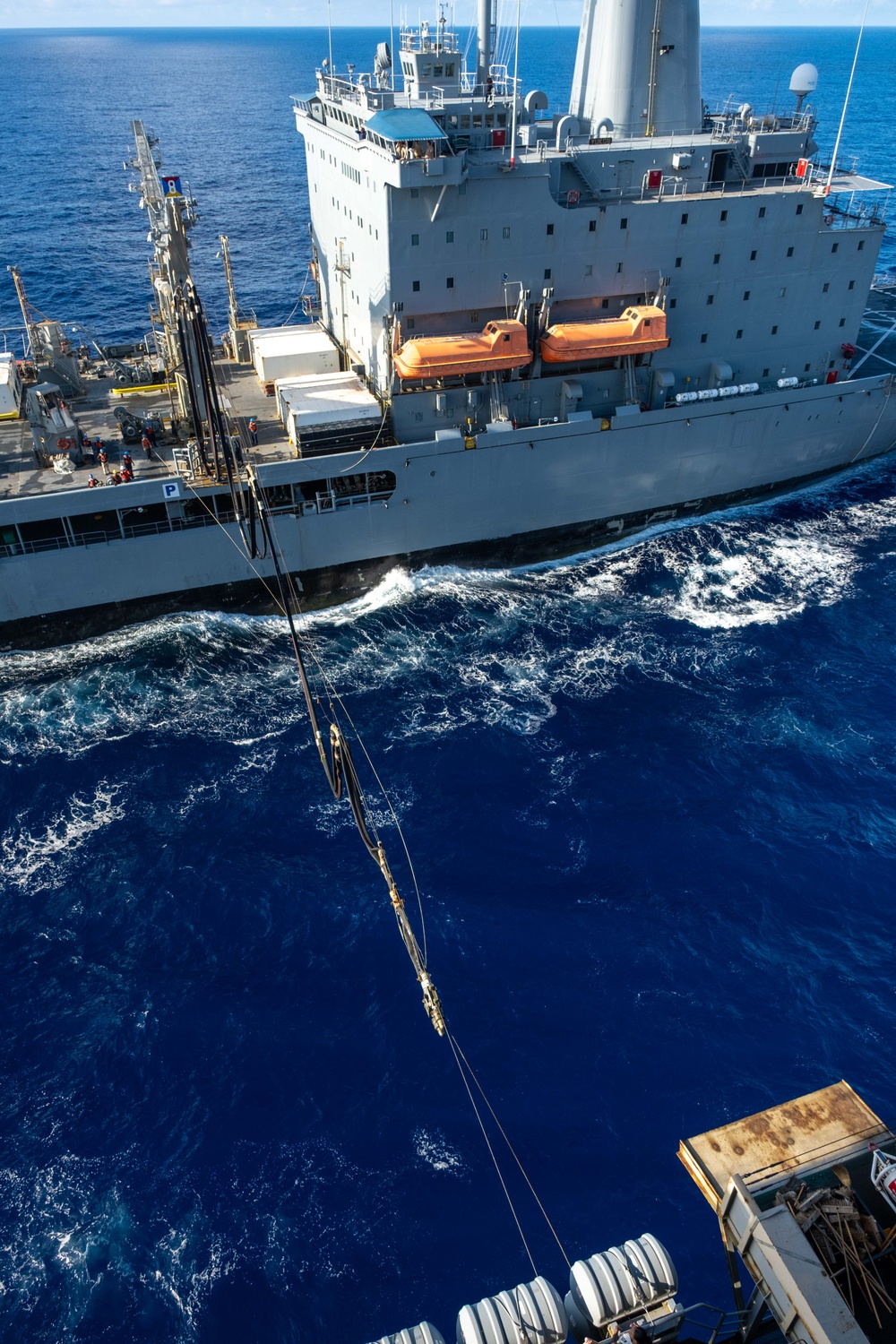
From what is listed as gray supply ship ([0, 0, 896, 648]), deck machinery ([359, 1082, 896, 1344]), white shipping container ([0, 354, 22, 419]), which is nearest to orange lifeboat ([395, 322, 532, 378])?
gray supply ship ([0, 0, 896, 648])

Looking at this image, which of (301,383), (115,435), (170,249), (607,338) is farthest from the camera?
(301,383)

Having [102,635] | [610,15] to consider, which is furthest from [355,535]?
[610,15]

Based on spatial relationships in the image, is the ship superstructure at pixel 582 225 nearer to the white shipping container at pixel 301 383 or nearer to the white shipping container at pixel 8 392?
the white shipping container at pixel 301 383

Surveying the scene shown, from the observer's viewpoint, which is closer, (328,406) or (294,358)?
(328,406)

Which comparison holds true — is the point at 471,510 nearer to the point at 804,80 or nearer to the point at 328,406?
the point at 328,406

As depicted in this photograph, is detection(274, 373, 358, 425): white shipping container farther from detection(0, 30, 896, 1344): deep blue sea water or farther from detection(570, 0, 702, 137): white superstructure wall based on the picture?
detection(570, 0, 702, 137): white superstructure wall

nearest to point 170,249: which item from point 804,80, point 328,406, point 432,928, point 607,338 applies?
point 328,406

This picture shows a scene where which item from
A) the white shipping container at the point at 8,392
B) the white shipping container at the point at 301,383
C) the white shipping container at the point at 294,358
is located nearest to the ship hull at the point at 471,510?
the white shipping container at the point at 301,383
